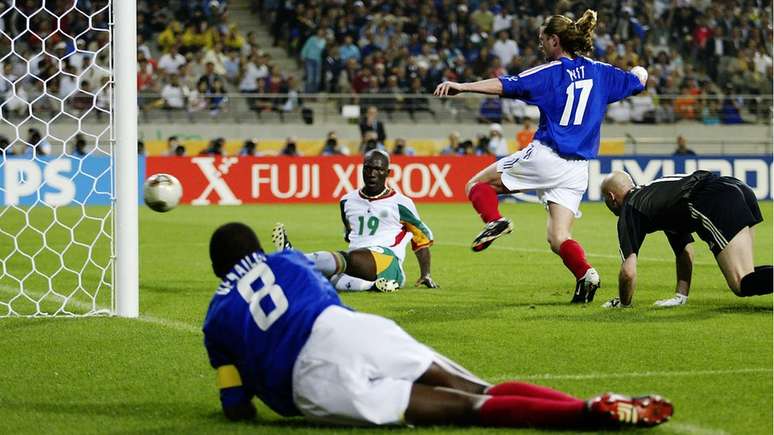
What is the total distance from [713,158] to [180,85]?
1198 cm

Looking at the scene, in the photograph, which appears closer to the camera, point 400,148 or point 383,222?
point 383,222

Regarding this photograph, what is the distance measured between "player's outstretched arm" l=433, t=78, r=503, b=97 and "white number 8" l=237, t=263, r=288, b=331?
395 cm

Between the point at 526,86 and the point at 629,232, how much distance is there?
1320mm

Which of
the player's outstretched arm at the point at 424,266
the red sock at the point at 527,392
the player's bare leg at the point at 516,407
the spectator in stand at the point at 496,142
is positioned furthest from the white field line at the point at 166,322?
the spectator in stand at the point at 496,142

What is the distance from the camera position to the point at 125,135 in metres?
8.59

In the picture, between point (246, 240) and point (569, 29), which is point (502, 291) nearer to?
point (569, 29)

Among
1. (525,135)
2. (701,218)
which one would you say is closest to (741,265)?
(701,218)

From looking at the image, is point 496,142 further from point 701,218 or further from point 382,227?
point 701,218

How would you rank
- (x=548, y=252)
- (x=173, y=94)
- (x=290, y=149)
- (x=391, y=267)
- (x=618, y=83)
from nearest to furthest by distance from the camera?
(x=618, y=83) < (x=391, y=267) < (x=548, y=252) < (x=290, y=149) < (x=173, y=94)

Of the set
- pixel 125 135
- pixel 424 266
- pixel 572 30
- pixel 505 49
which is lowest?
pixel 424 266

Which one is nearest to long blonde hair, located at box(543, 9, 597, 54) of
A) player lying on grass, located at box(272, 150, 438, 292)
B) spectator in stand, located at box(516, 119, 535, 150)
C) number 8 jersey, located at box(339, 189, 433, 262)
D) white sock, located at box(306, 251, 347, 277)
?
player lying on grass, located at box(272, 150, 438, 292)

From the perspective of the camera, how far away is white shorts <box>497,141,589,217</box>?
9523 mm

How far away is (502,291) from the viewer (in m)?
10.9

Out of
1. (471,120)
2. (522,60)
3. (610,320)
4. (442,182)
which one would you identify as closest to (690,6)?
(522,60)
